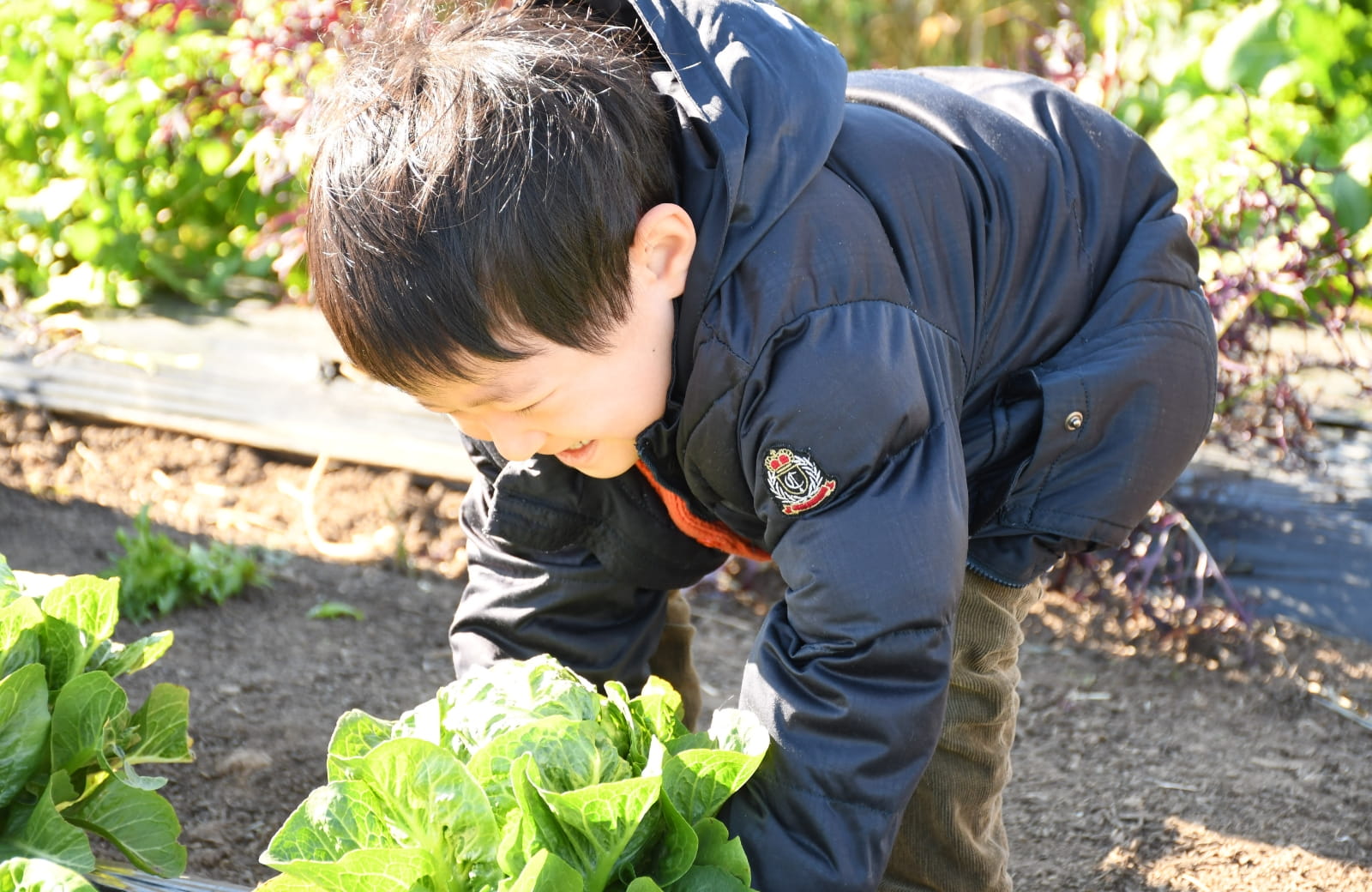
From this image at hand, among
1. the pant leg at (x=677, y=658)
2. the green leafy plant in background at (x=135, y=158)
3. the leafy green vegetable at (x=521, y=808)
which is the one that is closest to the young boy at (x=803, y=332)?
the leafy green vegetable at (x=521, y=808)

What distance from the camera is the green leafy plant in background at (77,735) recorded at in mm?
1740

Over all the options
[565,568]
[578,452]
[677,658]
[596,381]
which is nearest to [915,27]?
[677,658]

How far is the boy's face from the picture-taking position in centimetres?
160

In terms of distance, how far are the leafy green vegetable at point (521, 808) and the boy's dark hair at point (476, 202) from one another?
1.42ft

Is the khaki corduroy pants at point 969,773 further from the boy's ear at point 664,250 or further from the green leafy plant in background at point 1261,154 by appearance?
the green leafy plant in background at point 1261,154

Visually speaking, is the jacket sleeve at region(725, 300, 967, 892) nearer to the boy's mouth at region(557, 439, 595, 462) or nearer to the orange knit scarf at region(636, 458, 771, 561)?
the boy's mouth at region(557, 439, 595, 462)

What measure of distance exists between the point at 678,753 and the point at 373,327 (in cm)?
61

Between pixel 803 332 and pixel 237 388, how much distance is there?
2.84 meters

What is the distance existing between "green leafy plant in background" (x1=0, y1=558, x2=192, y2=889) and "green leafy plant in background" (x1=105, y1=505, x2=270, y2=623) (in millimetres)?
1026

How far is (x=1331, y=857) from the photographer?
226 cm

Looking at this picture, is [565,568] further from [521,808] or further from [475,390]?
[521,808]

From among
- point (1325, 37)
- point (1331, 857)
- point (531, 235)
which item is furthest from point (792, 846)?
point (1325, 37)

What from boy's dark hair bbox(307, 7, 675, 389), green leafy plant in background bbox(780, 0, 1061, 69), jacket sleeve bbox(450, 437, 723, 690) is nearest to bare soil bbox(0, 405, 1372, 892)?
jacket sleeve bbox(450, 437, 723, 690)

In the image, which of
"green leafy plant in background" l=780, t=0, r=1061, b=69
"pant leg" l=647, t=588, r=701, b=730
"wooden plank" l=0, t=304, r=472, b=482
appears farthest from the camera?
"green leafy plant in background" l=780, t=0, r=1061, b=69
